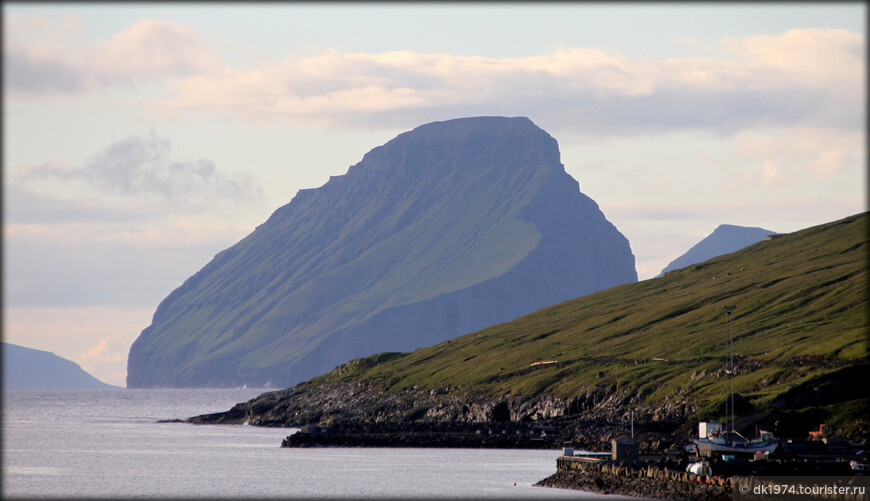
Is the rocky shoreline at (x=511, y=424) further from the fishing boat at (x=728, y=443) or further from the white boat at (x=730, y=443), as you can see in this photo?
the white boat at (x=730, y=443)

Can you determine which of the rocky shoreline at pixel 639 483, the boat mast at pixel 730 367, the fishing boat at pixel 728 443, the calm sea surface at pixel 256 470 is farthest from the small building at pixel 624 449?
the boat mast at pixel 730 367

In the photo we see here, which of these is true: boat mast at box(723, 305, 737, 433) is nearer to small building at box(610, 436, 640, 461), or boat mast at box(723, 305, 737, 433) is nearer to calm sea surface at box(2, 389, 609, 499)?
calm sea surface at box(2, 389, 609, 499)

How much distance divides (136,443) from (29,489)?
66216 mm

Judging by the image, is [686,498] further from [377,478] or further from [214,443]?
[214,443]

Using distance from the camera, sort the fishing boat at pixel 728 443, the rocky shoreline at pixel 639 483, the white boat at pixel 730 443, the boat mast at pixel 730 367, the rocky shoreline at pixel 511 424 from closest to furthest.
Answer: the rocky shoreline at pixel 639 483, the fishing boat at pixel 728 443, the white boat at pixel 730 443, the boat mast at pixel 730 367, the rocky shoreline at pixel 511 424

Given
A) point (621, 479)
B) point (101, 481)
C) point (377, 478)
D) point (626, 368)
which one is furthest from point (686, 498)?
point (626, 368)

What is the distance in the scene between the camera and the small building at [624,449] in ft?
338

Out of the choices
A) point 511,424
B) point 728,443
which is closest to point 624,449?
point 728,443

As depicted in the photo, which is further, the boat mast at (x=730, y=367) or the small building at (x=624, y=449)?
the boat mast at (x=730, y=367)

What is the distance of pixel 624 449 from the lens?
104m

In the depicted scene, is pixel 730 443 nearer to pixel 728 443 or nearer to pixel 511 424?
pixel 728 443

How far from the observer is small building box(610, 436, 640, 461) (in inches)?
4060

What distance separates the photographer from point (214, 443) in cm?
16562

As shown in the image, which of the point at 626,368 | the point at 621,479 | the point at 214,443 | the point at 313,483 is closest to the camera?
the point at 621,479
